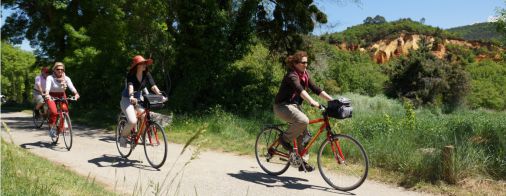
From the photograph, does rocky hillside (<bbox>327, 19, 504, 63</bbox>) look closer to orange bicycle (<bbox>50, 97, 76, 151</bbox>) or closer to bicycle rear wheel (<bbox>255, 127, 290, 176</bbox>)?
orange bicycle (<bbox>50, 97, 76, 151</bbox>)

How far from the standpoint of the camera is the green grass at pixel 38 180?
4.97 metres

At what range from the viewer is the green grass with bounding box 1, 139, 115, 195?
16.3 ft

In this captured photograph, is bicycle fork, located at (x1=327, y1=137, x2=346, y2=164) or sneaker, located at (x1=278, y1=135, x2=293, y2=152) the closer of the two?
bicycle fork, located at (x1=327, y1=137, x2=346, y2=164)

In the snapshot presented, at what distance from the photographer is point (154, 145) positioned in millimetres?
8297

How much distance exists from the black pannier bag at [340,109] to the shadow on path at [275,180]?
1.10 m

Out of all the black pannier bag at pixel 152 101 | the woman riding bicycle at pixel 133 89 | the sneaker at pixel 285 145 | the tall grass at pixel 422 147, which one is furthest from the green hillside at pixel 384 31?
the sneaker at pixel 285 145

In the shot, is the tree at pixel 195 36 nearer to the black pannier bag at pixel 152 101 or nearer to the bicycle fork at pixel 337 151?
the black pannier bag at pixel 152 101

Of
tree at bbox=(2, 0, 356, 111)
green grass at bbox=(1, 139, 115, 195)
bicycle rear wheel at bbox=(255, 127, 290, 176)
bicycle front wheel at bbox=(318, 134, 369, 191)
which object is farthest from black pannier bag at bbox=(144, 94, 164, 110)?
tree at bbox=(2, 0, 356, 111)

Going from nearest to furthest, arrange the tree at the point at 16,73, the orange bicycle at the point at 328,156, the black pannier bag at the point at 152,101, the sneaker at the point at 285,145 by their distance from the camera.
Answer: the orange bicycle at the point at 328,156 → the sneaker at the point at 285,145 → the black pannier bag at the point at 152,101 → the tree at the point at 16,73

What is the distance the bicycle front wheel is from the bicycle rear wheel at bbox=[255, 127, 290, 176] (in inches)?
26.5

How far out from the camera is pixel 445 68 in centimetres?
4525

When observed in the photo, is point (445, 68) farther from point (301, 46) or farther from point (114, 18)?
point (114, 18)

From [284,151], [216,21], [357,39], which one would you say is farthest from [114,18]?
[357,39]

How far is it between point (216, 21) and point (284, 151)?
1010 cm
